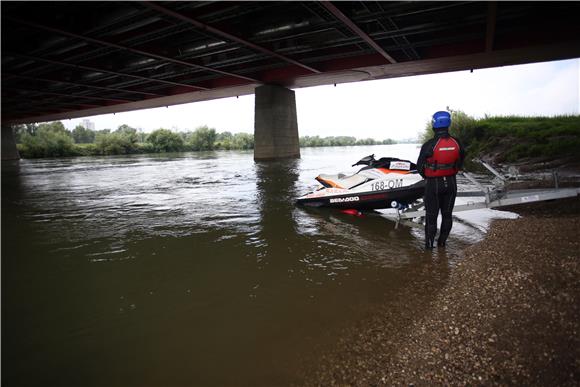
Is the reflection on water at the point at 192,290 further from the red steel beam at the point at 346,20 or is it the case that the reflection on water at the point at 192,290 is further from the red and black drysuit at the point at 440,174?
the red steel beam at the point at 346,20

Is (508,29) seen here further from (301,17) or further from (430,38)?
(301,17)

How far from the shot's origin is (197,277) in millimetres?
4184

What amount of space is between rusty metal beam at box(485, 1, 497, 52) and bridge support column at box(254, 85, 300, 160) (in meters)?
15.4

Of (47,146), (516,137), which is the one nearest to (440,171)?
(516,137)

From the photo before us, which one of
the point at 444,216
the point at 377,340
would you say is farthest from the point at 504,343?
the point at 444,216

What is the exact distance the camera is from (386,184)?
6746 millimetres

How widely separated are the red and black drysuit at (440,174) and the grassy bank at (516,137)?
1083 centimetres

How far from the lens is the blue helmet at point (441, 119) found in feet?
16.0

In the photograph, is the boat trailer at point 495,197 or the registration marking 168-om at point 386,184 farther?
the registration marking 168-om at point 386,184

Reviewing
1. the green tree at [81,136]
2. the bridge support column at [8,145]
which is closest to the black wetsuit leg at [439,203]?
the bridge support column at [8,145]

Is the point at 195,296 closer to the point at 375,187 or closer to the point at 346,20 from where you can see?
the point at 375,187

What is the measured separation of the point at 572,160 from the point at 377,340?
13.7 meters

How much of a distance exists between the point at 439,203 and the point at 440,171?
556 mm

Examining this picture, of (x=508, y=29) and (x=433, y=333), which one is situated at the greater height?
(x=508, y=29)
